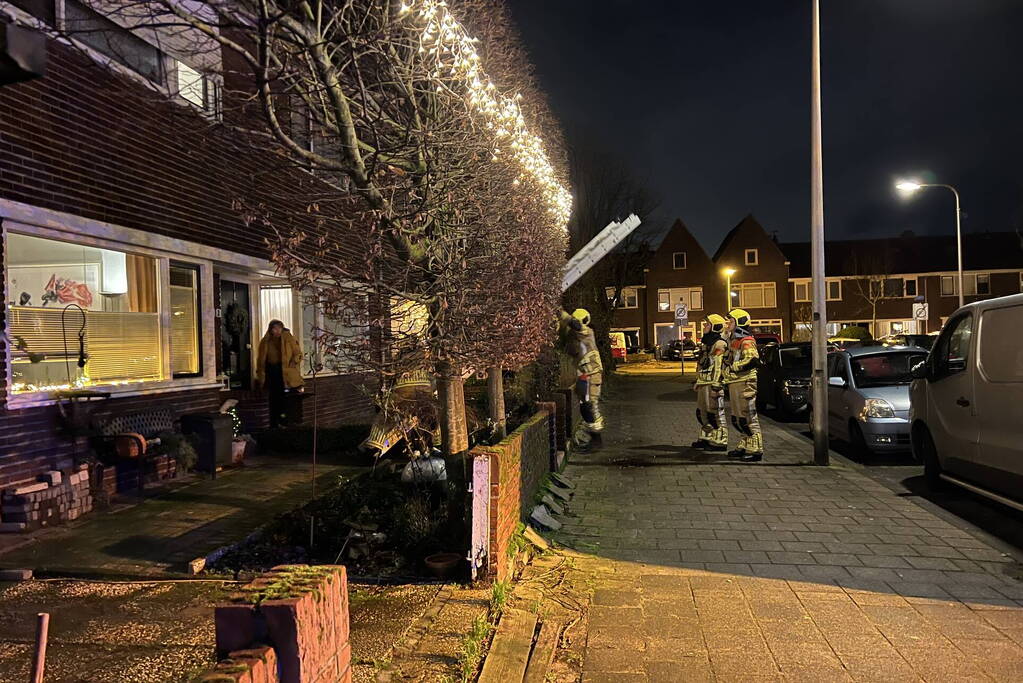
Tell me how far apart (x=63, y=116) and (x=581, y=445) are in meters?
7.69

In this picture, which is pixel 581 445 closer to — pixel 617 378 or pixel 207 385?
pixel 207 385

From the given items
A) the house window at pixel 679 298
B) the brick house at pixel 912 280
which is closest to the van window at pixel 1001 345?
the brick house at pixel 912 280

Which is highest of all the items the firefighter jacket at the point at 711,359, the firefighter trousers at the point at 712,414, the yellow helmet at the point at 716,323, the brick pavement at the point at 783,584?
the yellow helmet at the point at 716,323

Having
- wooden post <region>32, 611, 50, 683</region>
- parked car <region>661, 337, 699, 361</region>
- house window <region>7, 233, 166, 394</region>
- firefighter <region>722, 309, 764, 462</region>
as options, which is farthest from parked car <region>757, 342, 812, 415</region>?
parked car <region>661, 337, 699, 361</region>

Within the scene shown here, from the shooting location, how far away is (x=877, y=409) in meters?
9.86

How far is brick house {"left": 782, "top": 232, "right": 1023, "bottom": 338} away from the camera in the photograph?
5197 centimetres

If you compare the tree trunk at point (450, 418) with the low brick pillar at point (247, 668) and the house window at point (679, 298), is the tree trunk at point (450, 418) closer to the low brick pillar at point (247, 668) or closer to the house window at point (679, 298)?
the low brick pillar at point (247, 668)

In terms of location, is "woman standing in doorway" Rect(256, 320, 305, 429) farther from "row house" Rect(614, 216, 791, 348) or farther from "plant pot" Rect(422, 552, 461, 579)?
"row house" Rect(614, 216, 791, 348)

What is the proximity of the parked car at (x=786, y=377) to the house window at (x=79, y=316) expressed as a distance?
11.5m

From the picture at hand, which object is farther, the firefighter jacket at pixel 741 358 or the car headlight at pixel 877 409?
the car headlight at pixel 877 409

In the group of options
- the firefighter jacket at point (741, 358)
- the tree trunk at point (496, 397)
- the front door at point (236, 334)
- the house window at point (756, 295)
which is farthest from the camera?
the house window at point (756, 295)

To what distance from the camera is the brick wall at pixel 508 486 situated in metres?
4.68

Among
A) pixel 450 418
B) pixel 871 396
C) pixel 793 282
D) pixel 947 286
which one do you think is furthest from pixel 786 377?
pixel 947 286

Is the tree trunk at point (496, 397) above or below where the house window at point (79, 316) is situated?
below
